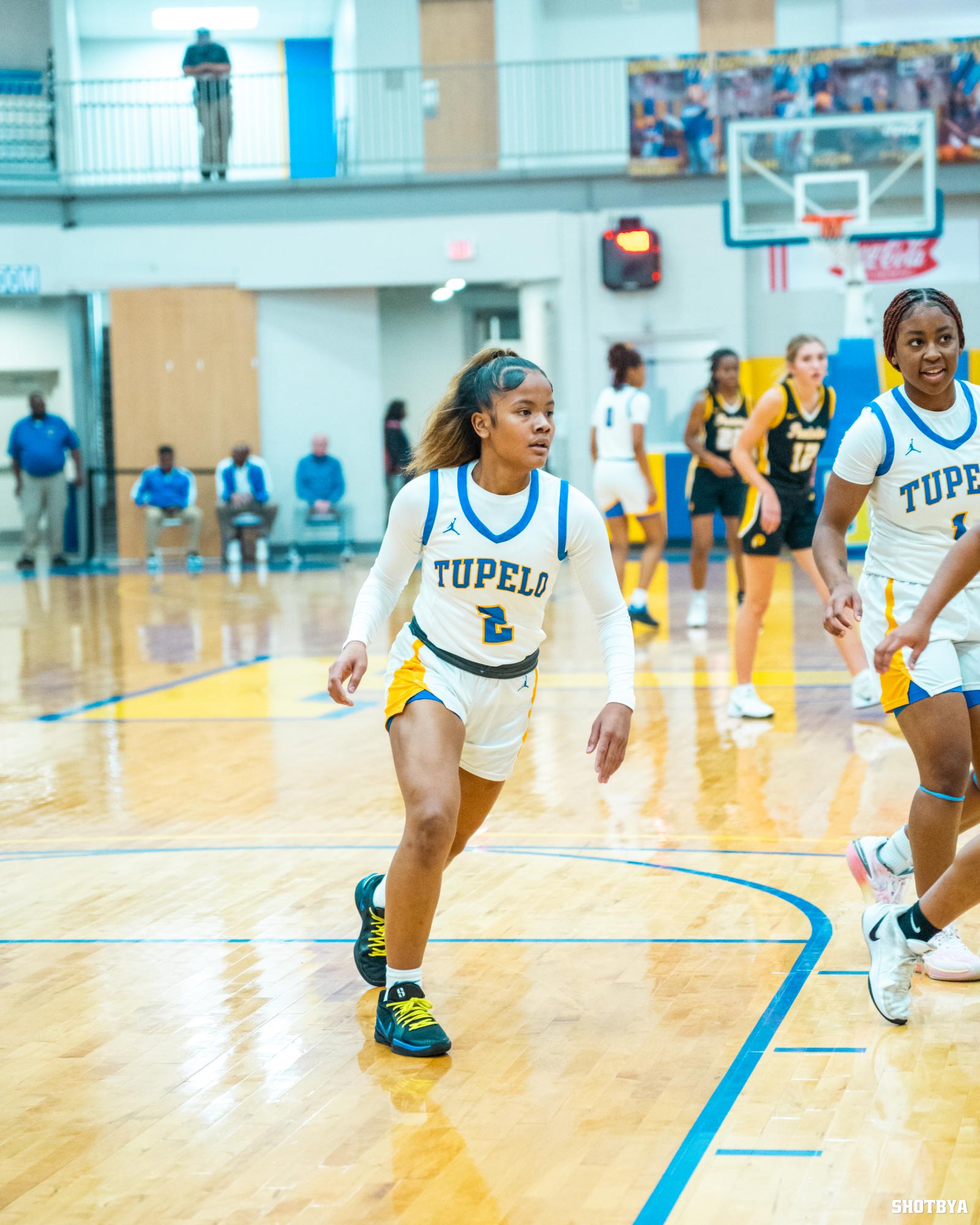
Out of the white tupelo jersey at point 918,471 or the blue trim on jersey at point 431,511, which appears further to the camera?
the white tupelo jersey at point 918,471

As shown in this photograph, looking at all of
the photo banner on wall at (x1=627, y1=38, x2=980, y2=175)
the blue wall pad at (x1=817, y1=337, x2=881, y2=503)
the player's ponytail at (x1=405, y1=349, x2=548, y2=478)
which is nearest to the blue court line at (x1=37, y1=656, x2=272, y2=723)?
the player's ponytail at (x1=405, y1=349, x2=548, y2=478)

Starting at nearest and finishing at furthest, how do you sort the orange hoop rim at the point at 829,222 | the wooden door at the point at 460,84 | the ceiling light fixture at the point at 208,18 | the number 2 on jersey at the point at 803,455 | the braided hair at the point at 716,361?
1. the number 2 on jersey at the point at 803,455
2. the braided hair at the point at 716,361
3. the orange hoop rim at the point at 829,222
4. the wooden door at the point at 460,84
5. the ceiling light fixture at the point at 208,18

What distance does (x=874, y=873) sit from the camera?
4305 mm

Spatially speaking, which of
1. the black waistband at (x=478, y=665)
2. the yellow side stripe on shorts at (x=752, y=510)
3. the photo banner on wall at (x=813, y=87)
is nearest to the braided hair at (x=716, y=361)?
the yellow side stripe on shorts at (x=752, y=510)

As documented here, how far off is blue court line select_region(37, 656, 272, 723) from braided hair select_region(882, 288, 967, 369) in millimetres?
5593

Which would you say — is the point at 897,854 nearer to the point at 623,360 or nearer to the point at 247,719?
the point at 247,719

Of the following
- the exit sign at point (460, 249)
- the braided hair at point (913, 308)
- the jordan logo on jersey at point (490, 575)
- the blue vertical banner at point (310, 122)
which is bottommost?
the jordan logo on jersey at point (490, 575)

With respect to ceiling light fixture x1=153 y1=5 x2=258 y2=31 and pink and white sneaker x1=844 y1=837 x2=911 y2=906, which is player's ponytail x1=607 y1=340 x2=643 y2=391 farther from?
ceiling light fixture x1=153 y1=5 x2=258 y2=31

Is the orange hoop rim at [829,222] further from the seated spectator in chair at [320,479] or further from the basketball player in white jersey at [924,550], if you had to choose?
the basketball player in white jersey at [924,550]

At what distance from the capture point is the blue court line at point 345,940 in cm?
432

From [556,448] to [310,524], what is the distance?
11.2ft

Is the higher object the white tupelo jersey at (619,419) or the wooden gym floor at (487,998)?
→ the white tupelo jersey at (619,419)

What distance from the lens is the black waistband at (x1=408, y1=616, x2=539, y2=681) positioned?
144 inches

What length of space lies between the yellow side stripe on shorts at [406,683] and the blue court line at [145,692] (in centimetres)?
503
